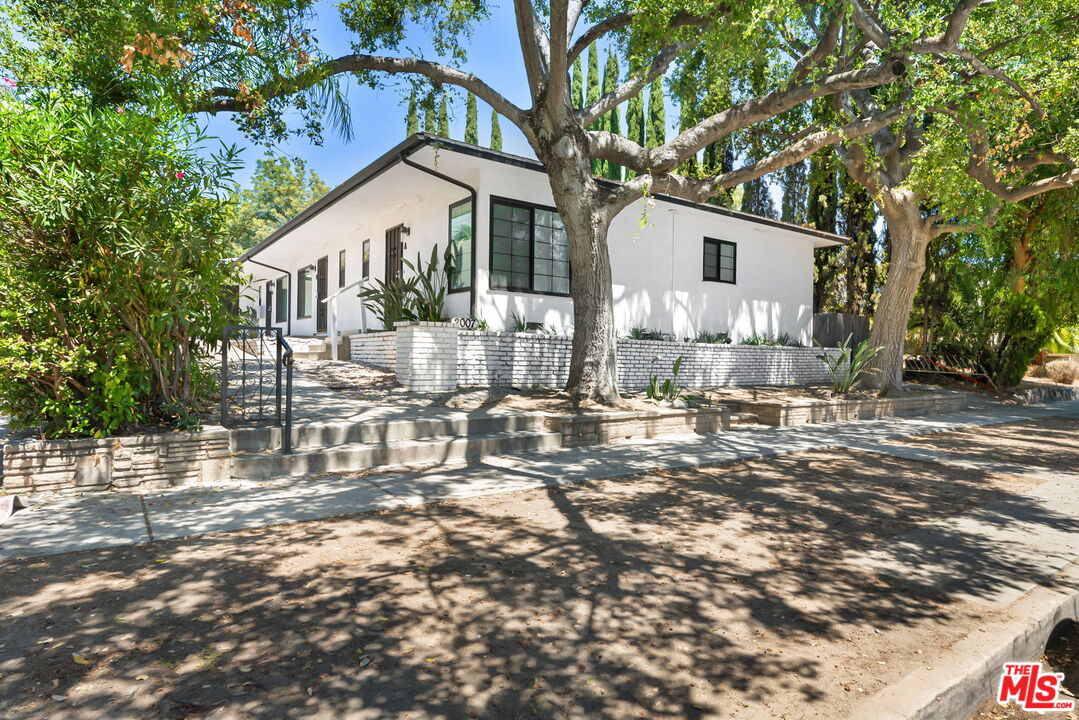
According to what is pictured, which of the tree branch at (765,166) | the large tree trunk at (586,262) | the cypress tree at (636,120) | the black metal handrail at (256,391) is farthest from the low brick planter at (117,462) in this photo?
the cypress tree at (636,120)

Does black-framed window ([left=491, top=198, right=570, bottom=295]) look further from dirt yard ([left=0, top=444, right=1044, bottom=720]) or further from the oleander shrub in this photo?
dirt yard ([left=0, top=444, right=1044, bottom=720])

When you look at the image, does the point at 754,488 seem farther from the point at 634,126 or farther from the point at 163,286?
the point at 634,126

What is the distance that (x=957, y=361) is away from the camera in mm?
17109

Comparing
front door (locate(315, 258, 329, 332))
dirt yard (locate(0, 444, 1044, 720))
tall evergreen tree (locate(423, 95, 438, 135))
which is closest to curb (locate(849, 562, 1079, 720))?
dirt yard (locate(0, 444, 1044, 720))

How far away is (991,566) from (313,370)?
34.3 ft

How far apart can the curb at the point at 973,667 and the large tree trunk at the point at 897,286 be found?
10.6 meters

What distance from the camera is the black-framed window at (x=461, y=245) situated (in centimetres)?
1099

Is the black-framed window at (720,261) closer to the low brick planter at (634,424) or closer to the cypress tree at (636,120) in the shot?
the low brick planter at (634,424)

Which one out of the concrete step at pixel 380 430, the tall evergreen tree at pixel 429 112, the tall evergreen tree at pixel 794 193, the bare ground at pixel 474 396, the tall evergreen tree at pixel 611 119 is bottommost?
the concrete step at pixel 380 430

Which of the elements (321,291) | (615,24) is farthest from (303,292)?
(615,24)

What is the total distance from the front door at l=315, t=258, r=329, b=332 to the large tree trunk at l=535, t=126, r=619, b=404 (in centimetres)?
1073

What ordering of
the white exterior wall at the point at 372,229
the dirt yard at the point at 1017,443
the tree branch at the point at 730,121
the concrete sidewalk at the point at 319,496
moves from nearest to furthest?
1. the concrete sidewalk at the point at 319,496
2. the dirt yard at the point at 1017,443
3. the tree branch at the point at 730,121
4. the white exterior wall at the point at 372,229

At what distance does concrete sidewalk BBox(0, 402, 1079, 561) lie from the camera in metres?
3.96

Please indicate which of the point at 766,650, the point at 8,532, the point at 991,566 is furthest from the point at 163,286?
the point at 991,566
